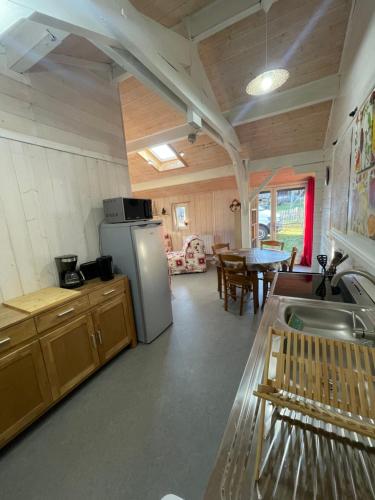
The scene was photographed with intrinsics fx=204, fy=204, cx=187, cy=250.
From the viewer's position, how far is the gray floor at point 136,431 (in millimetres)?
1187

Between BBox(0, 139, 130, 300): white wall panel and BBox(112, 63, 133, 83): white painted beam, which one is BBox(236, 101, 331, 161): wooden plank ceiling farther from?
BBox(0, 139, 130, 300): white wall panel

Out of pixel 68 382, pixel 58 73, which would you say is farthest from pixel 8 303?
pixel 58 73

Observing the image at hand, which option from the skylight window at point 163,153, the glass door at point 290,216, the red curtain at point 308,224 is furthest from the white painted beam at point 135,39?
the glass door at point 290,216

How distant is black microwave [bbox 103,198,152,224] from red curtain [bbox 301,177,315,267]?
13.8 ft

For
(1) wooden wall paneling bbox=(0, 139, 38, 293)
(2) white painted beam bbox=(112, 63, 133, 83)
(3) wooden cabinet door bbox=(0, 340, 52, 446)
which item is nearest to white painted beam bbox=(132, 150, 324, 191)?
(2) white painted beam bbox=(112, 63, 133, 83)

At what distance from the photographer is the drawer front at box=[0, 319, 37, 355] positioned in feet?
4.26

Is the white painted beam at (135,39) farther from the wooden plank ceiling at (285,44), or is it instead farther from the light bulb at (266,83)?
the light bulb at (266,83)

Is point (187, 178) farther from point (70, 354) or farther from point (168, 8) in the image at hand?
point (70, 354)

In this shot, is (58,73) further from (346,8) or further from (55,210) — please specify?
(346,8)

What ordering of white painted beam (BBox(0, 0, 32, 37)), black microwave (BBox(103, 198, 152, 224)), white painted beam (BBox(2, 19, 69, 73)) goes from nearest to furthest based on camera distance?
white painted beam (BBox(0, 0, 32, 37))
white painted beam (BBox(2, 19, 69, 73))
black microwave (BBox(103, 198, 152, 224))

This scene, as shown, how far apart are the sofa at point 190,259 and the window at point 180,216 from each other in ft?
4.37

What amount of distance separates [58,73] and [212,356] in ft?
10.7

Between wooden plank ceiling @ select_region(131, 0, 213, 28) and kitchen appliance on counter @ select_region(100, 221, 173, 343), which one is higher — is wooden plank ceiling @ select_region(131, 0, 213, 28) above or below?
above

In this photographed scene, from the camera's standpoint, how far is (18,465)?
1.31 m
